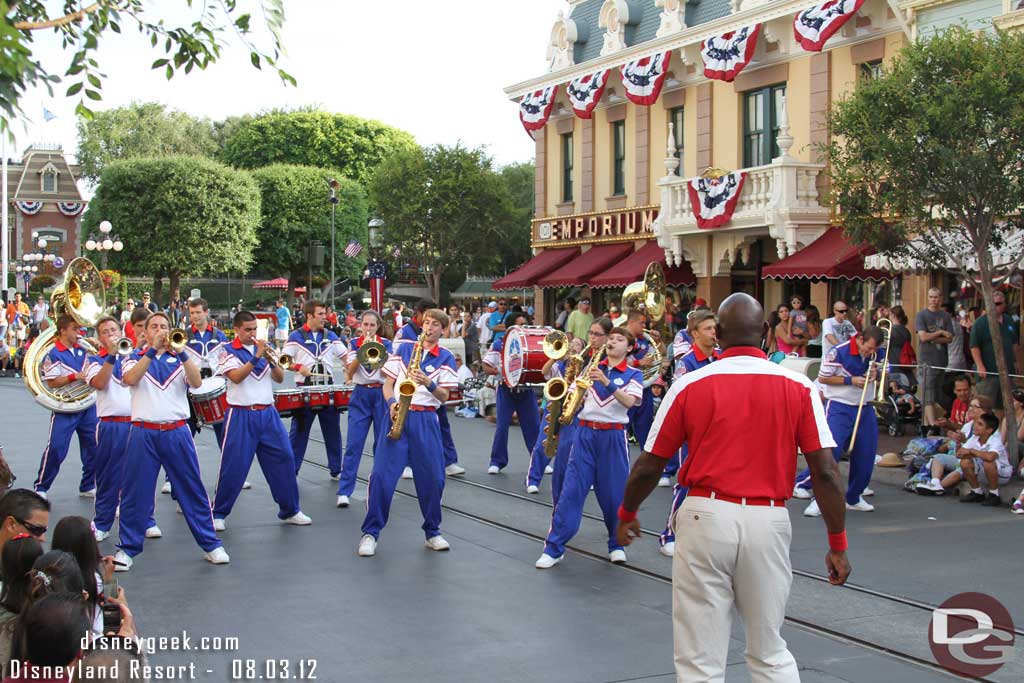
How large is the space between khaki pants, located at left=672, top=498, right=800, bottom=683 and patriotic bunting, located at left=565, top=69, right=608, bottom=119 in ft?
75.3

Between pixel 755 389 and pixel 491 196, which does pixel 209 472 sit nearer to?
pixel 755 389

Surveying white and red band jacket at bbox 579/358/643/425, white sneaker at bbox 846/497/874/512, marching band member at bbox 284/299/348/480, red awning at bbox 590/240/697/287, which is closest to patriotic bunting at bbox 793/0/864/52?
red awning at bbox 590/240/697/287

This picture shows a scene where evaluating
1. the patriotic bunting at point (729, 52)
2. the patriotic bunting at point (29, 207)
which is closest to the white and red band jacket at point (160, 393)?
the patriotic bunting at point (729, 52)

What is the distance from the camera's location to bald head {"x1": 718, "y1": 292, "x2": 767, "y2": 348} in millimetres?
5043

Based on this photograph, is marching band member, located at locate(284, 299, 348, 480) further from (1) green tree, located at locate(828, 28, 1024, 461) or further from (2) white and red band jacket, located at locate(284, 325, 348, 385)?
(1) green tree, located at locate(828, 28, 1024, 461)

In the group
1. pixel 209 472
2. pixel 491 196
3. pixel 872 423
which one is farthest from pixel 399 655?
pixel 491 196

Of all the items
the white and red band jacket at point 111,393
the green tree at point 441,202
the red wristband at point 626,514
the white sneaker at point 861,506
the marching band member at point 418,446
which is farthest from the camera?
the green tree at point 441,202

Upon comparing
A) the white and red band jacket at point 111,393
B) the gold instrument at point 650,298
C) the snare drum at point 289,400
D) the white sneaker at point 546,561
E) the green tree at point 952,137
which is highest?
the green tree at point 952,137

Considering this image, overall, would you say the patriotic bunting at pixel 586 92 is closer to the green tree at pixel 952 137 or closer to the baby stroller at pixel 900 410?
the baby stroller at pixel 900 410

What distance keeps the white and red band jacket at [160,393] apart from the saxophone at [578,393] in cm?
302

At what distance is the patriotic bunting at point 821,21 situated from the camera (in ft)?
64.3

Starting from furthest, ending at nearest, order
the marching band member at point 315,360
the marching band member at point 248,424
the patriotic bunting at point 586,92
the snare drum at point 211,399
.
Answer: the patriotic bunting at point 586,92, the marching band member at point 315,360, the snare drum at point 211,399, the marching band member at point 248,424

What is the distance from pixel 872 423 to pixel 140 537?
6716 millimetres

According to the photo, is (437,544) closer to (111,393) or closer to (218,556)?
(218,556)
